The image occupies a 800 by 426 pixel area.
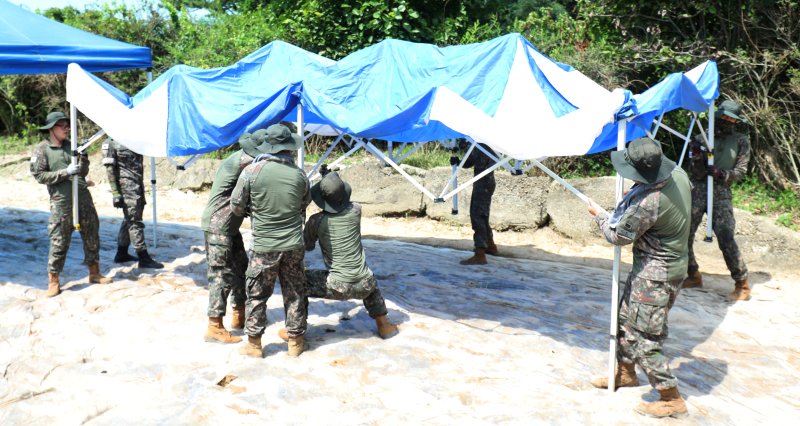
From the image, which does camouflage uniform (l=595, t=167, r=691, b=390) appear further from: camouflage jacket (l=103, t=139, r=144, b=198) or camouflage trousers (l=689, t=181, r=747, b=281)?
camouflage jacket (l=103, t=139, r=144, b=198)

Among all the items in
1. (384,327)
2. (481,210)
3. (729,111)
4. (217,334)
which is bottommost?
(217,334)

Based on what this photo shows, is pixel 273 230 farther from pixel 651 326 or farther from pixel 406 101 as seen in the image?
pixel 651 326

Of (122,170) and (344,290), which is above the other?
(122,170)

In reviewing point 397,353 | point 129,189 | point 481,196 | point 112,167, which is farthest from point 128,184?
point 397,353

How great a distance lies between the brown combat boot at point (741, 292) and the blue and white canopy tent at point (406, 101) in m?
1.81

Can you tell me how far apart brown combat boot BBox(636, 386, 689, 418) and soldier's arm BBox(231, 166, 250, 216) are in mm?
2879

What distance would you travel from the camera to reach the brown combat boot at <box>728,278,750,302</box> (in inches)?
261

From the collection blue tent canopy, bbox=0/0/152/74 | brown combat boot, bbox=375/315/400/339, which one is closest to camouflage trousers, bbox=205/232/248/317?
brown combat boot, bbox=375/315/400/339

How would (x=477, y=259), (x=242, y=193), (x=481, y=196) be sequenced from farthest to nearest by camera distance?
1. (x=477, y=259)
2. (x=481, y=196)
3. (x=242, y=193)

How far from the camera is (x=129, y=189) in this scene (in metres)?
7.29

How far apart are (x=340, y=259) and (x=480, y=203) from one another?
284 cm

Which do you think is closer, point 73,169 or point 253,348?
point 253,348

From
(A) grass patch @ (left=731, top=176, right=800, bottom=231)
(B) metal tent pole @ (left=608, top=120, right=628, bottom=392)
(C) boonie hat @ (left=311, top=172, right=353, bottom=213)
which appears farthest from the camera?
(A) grass patch @ (left=731, top=176, right=800, bottom=231)

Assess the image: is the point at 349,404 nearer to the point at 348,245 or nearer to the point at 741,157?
the point at 348,245
